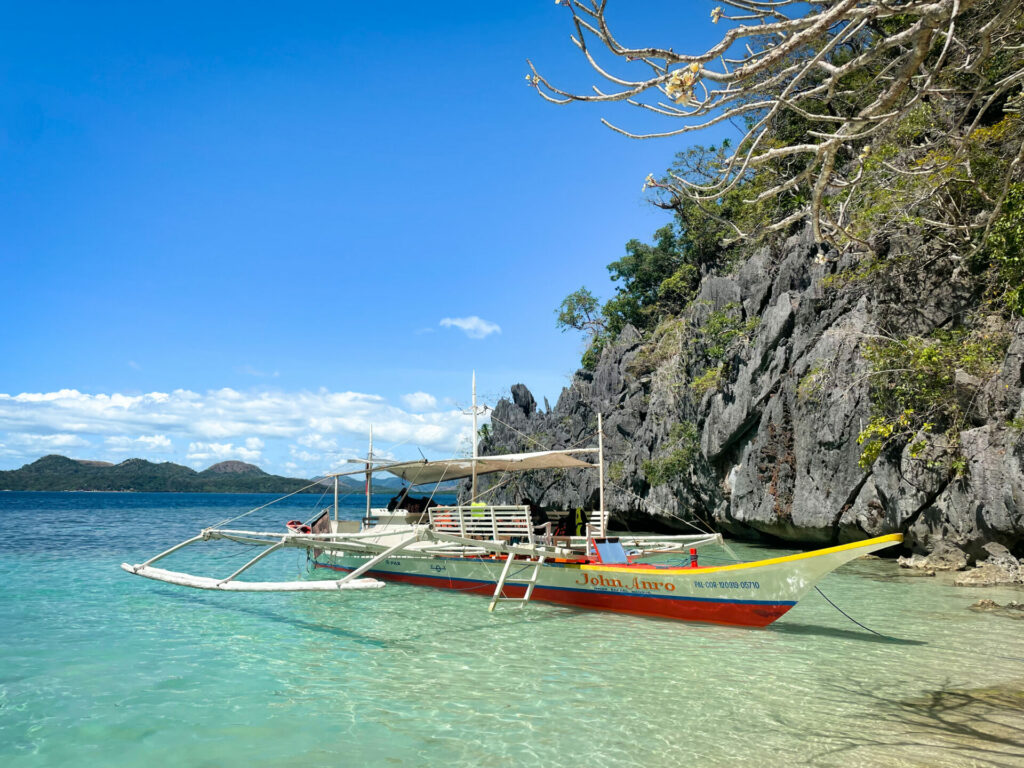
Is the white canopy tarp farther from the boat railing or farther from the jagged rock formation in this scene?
the jagged rock formation

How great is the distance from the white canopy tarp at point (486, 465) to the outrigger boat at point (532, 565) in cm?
3

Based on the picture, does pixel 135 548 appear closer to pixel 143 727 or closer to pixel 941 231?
pixel 143 727

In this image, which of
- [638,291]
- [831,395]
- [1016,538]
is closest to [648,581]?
[1016,538]

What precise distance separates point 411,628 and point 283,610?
11.9 feet

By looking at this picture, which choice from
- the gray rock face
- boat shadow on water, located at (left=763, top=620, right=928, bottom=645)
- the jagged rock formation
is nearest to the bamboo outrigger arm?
the jagged rock formation

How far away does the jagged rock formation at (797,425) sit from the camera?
15.4 metres

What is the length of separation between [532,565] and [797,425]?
43.6ft

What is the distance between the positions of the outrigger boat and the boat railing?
30mm

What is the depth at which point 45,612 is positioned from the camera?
1345cm

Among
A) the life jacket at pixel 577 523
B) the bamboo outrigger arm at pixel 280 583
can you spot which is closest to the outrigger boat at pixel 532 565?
the bamboo outrigger arm at pixel 280 583

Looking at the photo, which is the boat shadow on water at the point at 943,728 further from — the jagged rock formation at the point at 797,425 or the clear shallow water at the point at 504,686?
the jagged rock formation at the point at 797,425

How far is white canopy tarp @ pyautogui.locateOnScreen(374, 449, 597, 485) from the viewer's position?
1563cm

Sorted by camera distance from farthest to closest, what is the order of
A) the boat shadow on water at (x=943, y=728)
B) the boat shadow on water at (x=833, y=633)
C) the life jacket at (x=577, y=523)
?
the life jacket at (x=577, y=523) < the boat shadow on water at (x=833, y=633) < the boat shadow on water at (x=943, y=728)

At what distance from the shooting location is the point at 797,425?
73.2 feet
